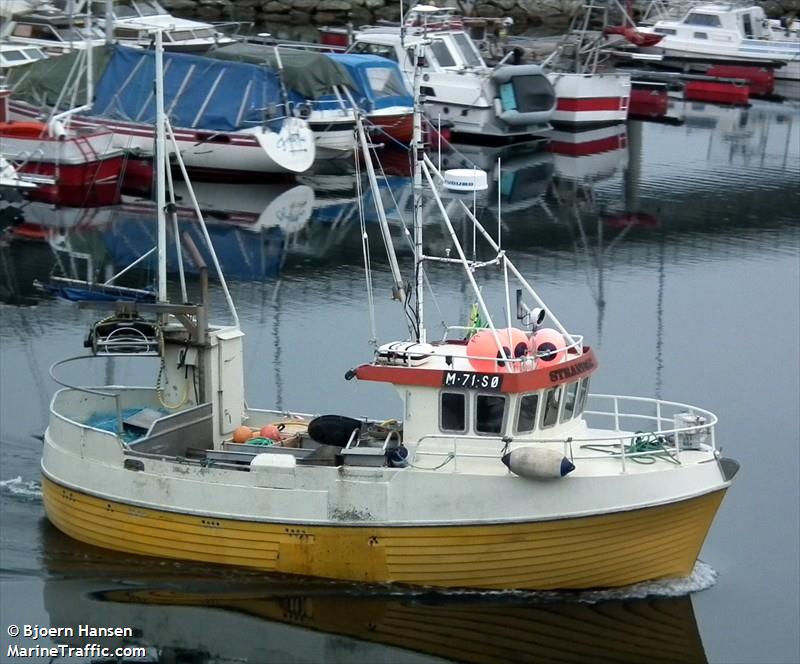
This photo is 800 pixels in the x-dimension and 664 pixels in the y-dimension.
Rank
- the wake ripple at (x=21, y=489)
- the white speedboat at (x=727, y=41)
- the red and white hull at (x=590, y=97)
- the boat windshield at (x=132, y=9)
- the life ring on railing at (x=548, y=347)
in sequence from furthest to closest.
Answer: the white speedboat at (x=727, y=41) < the boat windshield at (x=132, y=9) < the red and white hull at (x=590, y=97) < the wake ripple at (x=21, y=489) < the life ring on railing at (x=548, y=347)

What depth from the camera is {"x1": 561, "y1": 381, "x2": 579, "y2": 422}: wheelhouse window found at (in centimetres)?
1675

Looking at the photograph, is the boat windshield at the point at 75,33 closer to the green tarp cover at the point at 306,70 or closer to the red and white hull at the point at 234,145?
the green tarp cover at the point at 306,70

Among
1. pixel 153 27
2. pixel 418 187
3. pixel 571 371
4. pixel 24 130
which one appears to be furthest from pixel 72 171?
pixel 571 371

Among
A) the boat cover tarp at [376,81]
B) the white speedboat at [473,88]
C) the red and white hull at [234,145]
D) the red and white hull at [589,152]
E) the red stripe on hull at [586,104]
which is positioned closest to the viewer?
the red and white hull at [234,145]

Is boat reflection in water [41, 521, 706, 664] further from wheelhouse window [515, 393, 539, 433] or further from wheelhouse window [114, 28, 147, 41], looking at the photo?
wheelhouse window [114, 28, 147, 41]

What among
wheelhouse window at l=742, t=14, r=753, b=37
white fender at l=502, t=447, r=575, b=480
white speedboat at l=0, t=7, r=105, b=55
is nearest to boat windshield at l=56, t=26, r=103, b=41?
white speedboat at l=0, t=7, r=105, b=55

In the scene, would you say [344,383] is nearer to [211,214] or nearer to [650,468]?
[650,468]

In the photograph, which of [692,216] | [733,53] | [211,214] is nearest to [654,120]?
[733,53]

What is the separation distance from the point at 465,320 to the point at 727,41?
31906mm

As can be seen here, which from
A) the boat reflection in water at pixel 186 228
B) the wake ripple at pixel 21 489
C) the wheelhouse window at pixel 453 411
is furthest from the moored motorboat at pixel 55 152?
the wheelhouse window at pixel 453 411

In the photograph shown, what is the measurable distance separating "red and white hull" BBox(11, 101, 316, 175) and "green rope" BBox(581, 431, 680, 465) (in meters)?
20.1

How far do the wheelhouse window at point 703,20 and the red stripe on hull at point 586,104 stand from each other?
389 inches

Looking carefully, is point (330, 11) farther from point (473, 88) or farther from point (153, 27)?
point (473, 88)

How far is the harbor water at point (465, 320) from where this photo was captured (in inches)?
651
